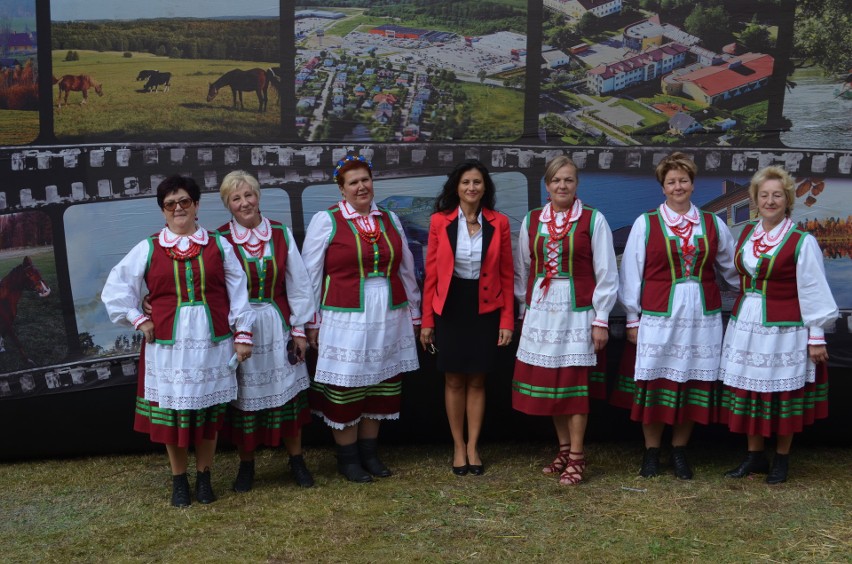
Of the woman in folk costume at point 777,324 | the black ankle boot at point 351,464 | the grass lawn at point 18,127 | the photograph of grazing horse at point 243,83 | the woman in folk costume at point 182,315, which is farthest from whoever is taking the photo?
the photograph of grazing horse at point 243,83

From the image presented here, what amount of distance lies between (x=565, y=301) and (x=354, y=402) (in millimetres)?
1028

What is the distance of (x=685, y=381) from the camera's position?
12.9 feet

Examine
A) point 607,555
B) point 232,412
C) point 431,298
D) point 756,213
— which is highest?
point 756,213

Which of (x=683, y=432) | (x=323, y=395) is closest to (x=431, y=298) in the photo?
(x=323, y=395)

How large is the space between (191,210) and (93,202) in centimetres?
90

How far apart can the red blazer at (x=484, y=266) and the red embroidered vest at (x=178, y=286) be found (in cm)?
93

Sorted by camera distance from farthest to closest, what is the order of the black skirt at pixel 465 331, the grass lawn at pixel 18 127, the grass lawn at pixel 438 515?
the grass lawn at pixel 18 127, the black skirt at pixel 465 331, the grass lawn at pixel 438 515

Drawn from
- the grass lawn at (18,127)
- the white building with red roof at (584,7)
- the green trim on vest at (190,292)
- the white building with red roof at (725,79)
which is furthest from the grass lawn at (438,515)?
the white building with red roof at (584,7)

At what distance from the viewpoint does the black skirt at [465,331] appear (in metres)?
4.01

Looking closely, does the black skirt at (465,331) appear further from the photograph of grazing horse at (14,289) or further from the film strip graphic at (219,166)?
the photograph of grazing horse at (14,289)

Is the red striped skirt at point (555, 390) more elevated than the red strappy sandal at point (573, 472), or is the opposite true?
the red striped skirt at point (555, 390)

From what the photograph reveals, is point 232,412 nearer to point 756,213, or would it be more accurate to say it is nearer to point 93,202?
point 93,202

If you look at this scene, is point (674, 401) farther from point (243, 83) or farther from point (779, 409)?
point (243, 83)

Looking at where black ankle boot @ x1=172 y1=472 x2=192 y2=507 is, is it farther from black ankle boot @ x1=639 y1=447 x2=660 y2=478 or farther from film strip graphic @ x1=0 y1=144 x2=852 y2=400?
black ankle boot @ x1=639 y1=447 x2=660 y2=478
